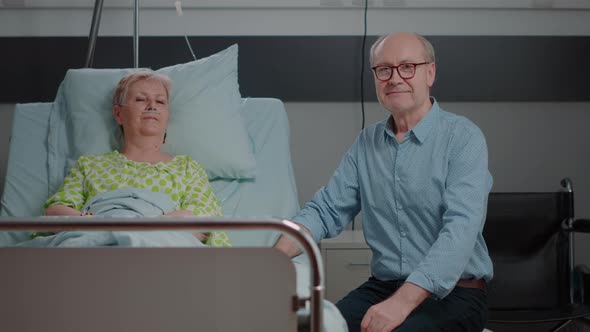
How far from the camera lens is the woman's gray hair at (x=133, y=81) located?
2414 millimetres

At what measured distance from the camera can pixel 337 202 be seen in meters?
2.22

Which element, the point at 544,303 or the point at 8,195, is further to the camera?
the point at 544,303

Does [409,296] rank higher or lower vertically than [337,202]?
lower

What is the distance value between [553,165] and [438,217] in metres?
1.60

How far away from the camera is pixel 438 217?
208 centimetres

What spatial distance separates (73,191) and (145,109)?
32 centimetres

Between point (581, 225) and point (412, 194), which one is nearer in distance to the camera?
point (412, 194)

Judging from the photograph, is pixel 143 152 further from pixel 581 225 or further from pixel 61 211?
pixel 581 225

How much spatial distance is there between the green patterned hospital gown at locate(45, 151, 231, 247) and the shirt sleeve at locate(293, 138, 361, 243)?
0.91ft

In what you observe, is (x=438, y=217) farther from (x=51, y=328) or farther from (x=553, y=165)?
(x=553, y=165)

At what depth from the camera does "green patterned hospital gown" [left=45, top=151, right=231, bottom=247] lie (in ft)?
7.48

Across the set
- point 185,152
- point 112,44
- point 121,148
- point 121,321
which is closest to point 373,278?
point 185,152

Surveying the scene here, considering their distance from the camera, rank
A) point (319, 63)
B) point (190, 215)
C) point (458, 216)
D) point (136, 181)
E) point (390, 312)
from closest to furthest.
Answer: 1. point (390, 312)
2. point (458, 216)
3. point (190, 215)
4. point (136, 181)
5. point (319, 63)

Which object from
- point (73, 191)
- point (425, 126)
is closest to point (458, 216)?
point (425, 126)
